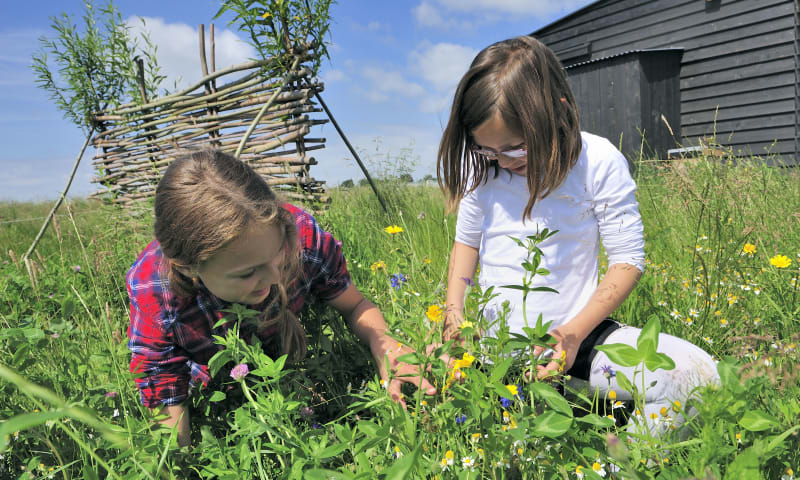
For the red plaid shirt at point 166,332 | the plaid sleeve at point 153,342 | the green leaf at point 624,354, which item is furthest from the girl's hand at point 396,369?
the plaid sleeve at point 153,342

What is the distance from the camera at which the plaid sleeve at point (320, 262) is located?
190 centimetres

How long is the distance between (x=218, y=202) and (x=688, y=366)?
147cm

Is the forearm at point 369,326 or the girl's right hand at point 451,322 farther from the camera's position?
the forearm at point 369,326

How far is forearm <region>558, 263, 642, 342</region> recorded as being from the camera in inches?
60.5

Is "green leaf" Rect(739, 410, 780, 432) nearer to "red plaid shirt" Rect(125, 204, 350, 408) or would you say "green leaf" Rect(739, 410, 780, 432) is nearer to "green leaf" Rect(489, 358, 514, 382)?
"green leaf" Rect(489, 358, 514, 382)

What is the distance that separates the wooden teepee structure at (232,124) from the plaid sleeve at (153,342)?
6.76 feet

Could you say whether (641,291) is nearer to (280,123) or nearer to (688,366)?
(688,366)

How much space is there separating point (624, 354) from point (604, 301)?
2.42 feet

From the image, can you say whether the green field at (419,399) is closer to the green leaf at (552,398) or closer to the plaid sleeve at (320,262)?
the green leaf at (552,398)

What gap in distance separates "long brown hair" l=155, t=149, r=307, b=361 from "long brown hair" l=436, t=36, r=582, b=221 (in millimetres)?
737

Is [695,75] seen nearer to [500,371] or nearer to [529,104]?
[529,104]

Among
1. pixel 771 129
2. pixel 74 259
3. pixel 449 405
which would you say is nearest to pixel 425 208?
pixel 74 259

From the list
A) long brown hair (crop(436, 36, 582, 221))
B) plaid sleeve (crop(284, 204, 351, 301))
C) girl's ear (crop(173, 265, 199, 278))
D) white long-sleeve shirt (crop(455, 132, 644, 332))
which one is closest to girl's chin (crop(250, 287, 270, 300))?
girl's ear (crop(173, 265, 199, 278))

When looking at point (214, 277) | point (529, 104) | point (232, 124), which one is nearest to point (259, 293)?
point (214, 277)
